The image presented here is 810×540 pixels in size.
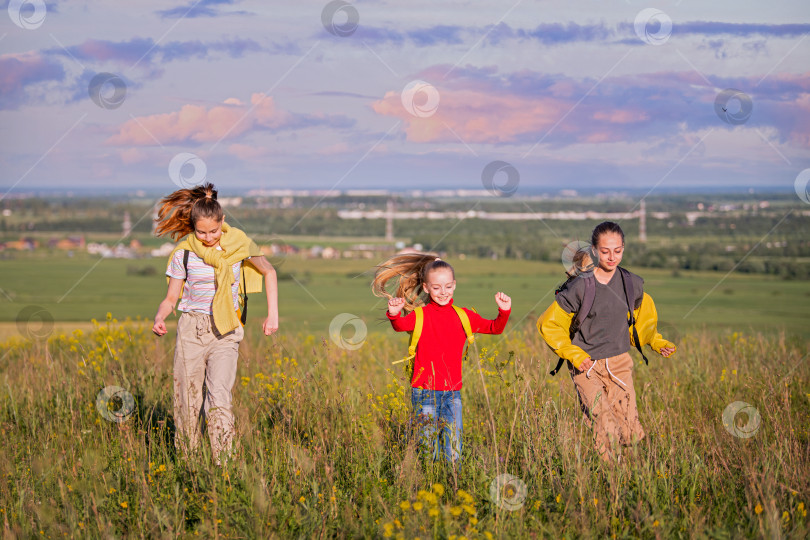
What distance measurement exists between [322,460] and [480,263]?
41568 mm

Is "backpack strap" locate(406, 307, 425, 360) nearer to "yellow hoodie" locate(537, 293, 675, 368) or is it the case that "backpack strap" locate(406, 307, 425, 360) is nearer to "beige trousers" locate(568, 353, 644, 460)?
"yellow hoodie" locate(537, 293, 675, 368)

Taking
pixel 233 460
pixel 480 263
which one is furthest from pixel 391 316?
pixel 480 263

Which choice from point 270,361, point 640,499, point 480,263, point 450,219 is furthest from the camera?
point 450,219

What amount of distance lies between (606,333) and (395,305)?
1.56 meters

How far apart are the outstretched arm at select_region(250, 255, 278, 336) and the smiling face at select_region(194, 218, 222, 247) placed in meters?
0.37

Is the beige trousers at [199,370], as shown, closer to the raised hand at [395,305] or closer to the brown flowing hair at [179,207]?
the brown flowing hair at [179,207]

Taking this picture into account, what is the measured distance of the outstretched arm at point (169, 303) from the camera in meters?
5.59

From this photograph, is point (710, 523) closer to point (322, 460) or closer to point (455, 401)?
point (455, 401)

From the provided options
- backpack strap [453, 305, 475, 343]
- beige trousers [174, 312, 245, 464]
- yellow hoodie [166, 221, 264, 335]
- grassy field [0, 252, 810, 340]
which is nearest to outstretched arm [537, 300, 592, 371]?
backpack strap [453, 305, 475, 343]

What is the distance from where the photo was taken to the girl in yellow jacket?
573 cm

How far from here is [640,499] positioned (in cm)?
446

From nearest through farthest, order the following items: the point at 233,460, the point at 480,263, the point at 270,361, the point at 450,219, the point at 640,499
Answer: the point at 640,499 < the point at 233,460 < the point at 270,361 < the point at 480,263 < the point at 450,219

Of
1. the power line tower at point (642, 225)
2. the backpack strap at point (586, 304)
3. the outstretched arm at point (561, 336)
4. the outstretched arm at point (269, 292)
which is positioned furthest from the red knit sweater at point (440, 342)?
the power line tower at point (642, 225)

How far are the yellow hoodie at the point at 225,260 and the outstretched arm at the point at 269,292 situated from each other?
0.06 metres
